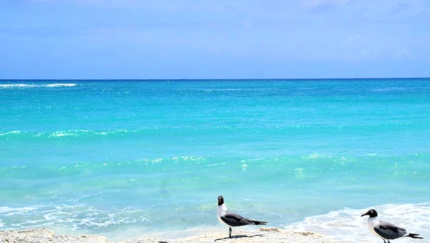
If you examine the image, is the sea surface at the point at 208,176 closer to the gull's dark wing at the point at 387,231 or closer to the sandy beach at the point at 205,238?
the sandy beach at the point at 205,238

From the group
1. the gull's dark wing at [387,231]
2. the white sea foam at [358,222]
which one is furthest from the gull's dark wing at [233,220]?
the white sea foam at [358,222]

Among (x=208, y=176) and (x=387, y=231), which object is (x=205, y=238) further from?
(x=208, y=176)

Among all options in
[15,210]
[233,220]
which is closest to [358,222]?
[233,220]

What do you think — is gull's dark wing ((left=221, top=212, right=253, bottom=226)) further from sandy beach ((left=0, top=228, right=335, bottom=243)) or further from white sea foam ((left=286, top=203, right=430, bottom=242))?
white sea foam ((left=286, top=203, right=430, bottom=242))

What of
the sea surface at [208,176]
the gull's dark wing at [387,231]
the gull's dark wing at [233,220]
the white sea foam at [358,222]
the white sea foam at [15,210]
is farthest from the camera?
the white sea foam at [15,210]

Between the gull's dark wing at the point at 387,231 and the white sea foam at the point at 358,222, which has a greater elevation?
the gull's dark wing at the point at 387,231

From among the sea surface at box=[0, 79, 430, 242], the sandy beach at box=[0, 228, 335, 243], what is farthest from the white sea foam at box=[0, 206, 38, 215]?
the sandy beach at box=[0, 228, 335, 243]

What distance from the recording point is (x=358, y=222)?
10875 mm

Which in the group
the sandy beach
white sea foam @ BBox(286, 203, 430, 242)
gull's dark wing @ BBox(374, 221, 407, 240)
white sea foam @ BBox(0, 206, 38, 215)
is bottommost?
white sea foam @ BBox(286, 203, 430, 242)

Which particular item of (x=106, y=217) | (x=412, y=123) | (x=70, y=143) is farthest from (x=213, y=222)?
(x=412, y=123)

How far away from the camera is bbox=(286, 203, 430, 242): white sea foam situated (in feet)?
33.1

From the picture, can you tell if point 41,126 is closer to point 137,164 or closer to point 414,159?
point 137,164

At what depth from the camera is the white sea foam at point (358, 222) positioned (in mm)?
10094

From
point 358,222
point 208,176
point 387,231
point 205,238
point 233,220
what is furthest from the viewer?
point 208,176
